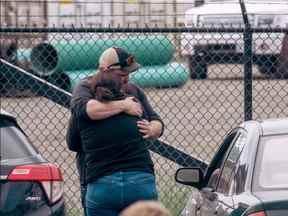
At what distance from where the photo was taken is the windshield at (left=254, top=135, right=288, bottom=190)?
20.4 feet

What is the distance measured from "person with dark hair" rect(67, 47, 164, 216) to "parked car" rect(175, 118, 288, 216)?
0.37 meters

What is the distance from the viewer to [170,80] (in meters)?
14.6

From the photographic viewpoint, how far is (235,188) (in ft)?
21.0

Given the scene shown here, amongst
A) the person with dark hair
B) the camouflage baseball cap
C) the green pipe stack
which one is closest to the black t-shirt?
the person with dark hair

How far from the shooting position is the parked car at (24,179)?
7.32m

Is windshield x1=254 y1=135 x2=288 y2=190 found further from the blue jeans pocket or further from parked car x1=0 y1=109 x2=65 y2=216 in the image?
parked car x1=0 y1=109 x2=65 y2=216

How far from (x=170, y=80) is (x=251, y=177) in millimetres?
8401

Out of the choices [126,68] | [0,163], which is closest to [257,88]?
[126,68]

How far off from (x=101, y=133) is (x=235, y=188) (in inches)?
63.7

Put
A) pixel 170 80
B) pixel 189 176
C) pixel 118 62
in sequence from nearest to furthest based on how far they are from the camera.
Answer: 1. pixel 189 176
2. pixel 118 62
3. pixel 170 80

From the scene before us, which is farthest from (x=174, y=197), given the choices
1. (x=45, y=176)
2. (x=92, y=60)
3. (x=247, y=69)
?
(x=92, y=60)

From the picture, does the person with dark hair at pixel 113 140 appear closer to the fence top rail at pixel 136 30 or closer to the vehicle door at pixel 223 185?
the vehicle door at pixel 223 185

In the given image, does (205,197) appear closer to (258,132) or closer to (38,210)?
(258,132)

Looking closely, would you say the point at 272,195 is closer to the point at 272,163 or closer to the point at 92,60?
the point at 272,163
